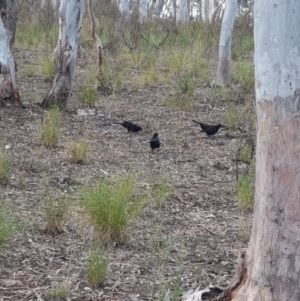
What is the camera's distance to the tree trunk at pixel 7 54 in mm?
8555

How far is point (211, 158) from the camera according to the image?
295 inches

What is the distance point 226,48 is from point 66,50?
352cm

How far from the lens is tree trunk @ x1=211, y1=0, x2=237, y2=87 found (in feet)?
37.3

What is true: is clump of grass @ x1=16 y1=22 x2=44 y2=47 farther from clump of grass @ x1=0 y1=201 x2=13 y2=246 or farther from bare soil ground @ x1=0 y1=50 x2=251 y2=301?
clump of grass @ x1=0 y1=201 x2=13 y2=246

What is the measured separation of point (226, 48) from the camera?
11.6 m

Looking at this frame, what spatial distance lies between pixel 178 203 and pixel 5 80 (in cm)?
371

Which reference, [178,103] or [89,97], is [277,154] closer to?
[89,97]

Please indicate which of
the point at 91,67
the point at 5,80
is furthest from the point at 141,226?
the point at 91,67

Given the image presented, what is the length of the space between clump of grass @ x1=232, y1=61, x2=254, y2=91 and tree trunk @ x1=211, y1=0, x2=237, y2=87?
0.98ft

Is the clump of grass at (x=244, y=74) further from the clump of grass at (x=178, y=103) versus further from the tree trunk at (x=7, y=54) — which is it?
the tree trunk at (x=7, y=54)

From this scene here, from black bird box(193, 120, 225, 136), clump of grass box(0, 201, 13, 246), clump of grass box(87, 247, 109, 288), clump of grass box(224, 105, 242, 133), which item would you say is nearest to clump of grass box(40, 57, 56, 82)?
clump of grass box(224, 105, 242, 133)

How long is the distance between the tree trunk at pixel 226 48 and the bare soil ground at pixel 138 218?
1.73 metres

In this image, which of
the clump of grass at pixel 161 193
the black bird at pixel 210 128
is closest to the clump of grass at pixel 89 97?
the black bird at pixel 210 128

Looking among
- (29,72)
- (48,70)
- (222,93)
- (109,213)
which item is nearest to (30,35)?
(29,72)
